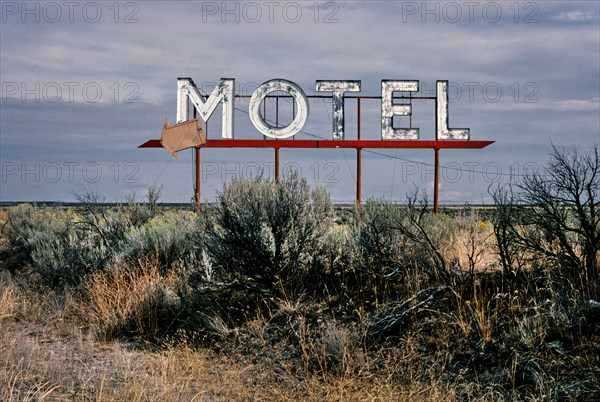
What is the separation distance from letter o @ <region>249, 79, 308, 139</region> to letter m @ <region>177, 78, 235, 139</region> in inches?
42.8

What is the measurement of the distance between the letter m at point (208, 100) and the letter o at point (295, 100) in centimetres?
109

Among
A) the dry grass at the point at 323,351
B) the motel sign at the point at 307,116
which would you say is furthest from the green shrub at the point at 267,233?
the motel sign at the point at 307,116

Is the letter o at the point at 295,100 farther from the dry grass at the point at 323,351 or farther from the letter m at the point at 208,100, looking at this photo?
the dry grass at the point at 323,351

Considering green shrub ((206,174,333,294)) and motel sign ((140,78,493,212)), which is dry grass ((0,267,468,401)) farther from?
motel sign ((140,78,493,212))

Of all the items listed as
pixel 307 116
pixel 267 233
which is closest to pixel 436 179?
pixel 307 116

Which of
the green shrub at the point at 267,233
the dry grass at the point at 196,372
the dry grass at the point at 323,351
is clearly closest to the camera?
the dry grass at the point at 196,372

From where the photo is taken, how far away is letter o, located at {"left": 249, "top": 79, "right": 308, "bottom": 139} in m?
29.0

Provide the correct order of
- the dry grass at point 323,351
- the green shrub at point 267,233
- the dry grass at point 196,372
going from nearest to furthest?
the dry grass at point 196,372, the dry grass at point 323,351, the green shrub at point 267,233

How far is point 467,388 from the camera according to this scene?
7.58 meters

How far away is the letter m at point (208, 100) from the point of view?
29.5 meters

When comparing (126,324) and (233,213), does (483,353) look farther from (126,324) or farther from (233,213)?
(126,324)

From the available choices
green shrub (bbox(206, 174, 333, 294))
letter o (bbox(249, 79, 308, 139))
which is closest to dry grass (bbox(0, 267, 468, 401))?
green shrub (bbox(206, 174, 333, 294))

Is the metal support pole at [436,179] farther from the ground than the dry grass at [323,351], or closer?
farther from the ground

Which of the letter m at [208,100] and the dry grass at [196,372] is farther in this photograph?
the letter m at [208,100]
